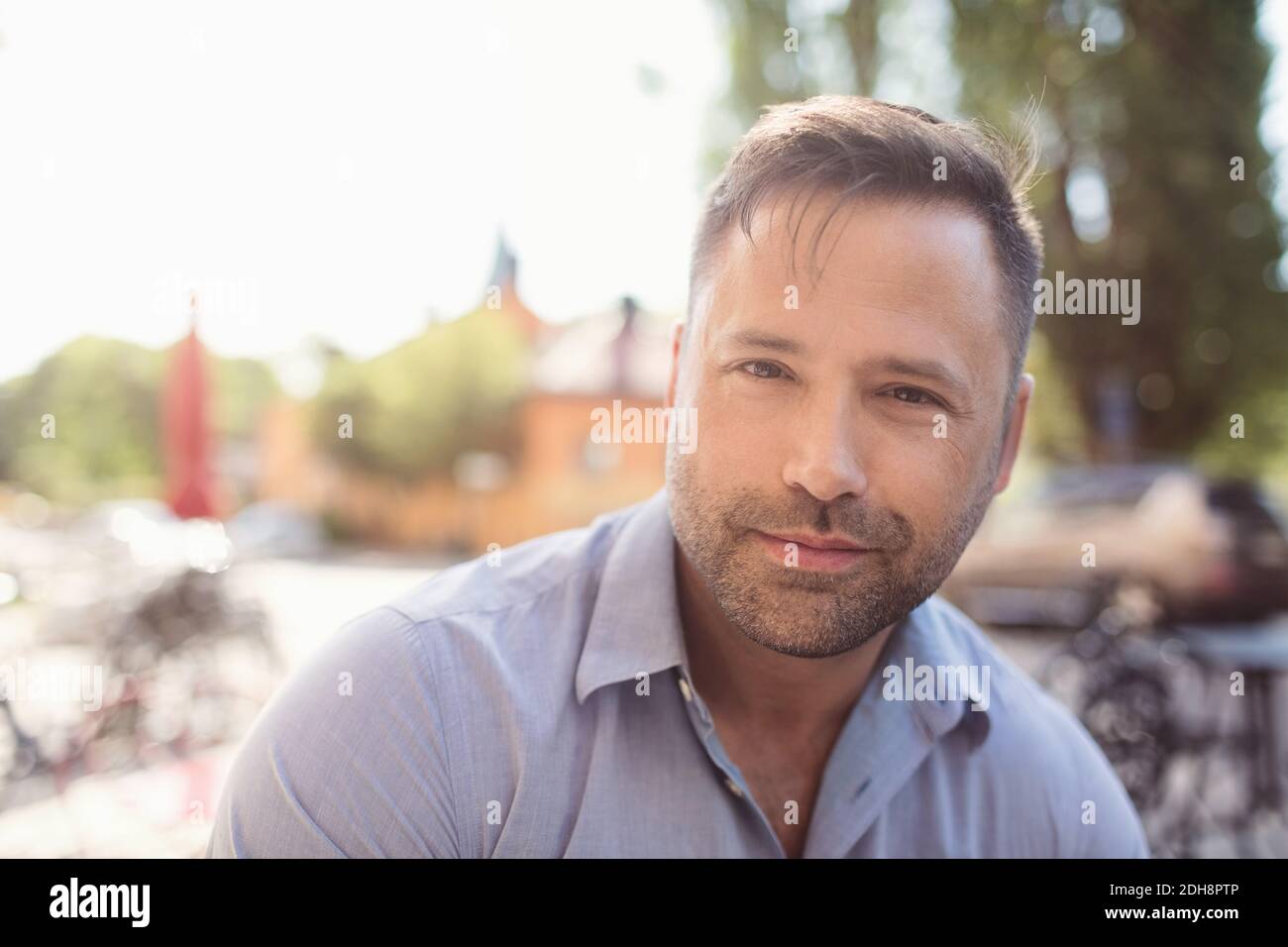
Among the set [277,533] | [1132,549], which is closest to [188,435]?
[1132,549]

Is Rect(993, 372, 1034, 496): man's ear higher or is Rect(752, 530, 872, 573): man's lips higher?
Rect(993, 372, 1034, 496): man's ear

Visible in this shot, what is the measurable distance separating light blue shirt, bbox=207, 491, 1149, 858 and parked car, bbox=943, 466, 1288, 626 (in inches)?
189

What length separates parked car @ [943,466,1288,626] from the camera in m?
7.21

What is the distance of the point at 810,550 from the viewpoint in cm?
136

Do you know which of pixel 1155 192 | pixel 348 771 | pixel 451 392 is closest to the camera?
pixel 348 771

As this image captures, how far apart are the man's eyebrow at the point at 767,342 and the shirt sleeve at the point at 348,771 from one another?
1.99 ft

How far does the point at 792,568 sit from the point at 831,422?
21cm

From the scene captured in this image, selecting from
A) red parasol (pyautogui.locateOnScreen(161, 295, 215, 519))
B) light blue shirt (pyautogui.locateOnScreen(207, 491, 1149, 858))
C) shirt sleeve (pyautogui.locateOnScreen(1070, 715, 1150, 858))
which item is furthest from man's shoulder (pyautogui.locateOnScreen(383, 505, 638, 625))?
red parasol (pyautogui.locateOnScreen(161, 295, 215, 519))

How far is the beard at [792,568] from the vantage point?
4.43ft

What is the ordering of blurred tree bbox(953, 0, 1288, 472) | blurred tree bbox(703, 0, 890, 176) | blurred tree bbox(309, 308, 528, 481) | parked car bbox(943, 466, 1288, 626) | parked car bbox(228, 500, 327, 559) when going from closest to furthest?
1. blurred tree bbox(953, 0, 1288, 472)
2. blurred tree bbox(703, 0, 890, 176)
3. parked car bbox(943, 466, 1288, 626)
4. parked car bbox(228, 500, 327, 559)
5. blurred tree bbox(309, 308, 528, 481)

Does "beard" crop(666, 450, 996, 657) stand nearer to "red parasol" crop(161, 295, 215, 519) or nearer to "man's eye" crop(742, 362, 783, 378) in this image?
"man's eye" crop(742, 362, 783, 378)

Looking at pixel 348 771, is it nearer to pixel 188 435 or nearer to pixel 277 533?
pixel 188 435
